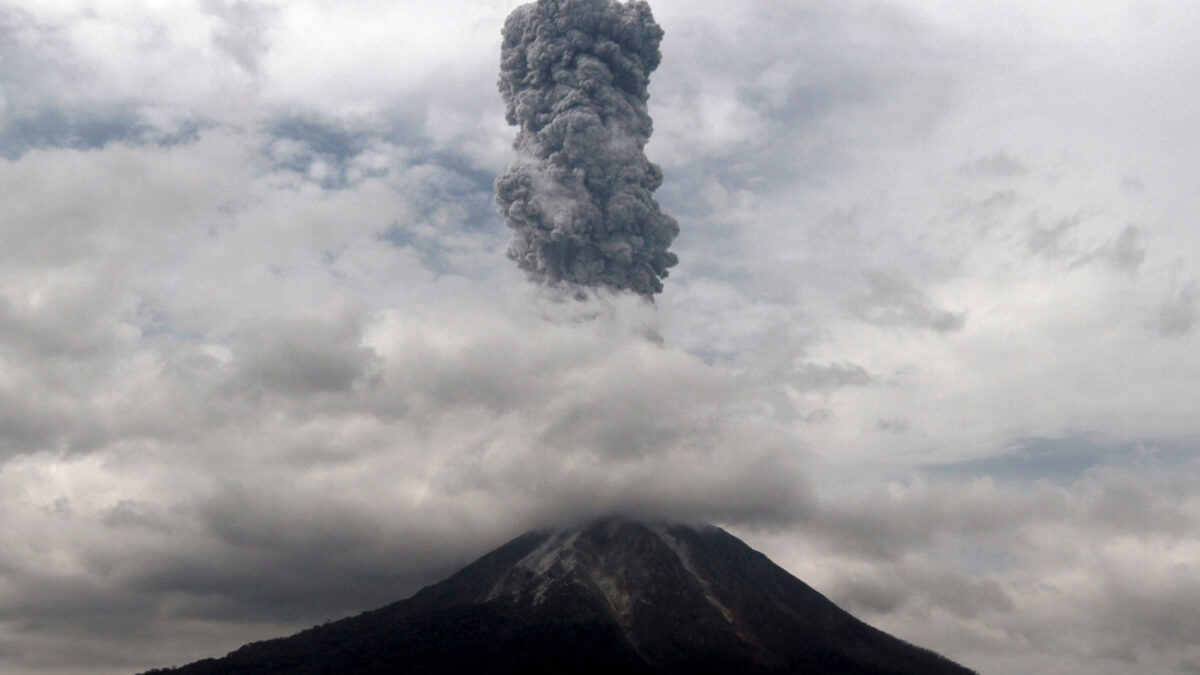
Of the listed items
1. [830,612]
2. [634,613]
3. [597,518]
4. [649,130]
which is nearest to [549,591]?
[634,613]

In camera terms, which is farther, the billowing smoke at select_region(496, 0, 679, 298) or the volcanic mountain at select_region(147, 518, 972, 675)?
the billowing smoke at select_region(496, 0, 679, 298)

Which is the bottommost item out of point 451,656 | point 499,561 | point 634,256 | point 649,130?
point 451,656

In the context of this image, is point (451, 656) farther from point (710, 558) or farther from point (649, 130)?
point (649, 130)

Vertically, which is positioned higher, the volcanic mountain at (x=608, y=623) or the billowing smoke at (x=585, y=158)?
the billowing smoke at (x=585, y=158)

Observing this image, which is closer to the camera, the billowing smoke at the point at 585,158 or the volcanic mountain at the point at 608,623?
the volcanic mountain at the point at 608,623
